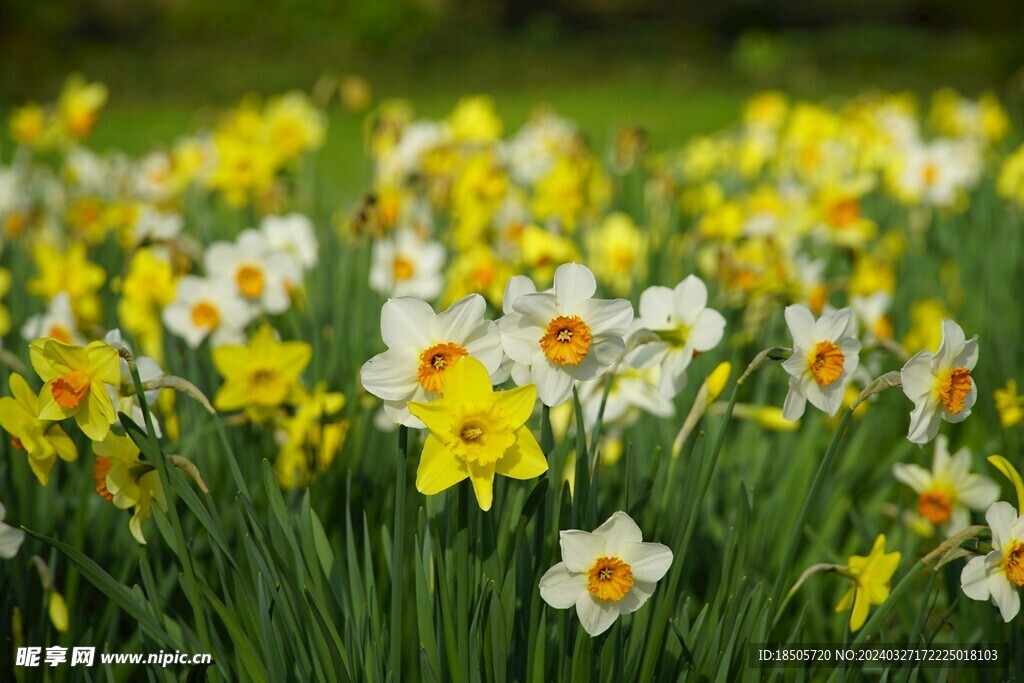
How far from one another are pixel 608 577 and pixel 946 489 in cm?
71

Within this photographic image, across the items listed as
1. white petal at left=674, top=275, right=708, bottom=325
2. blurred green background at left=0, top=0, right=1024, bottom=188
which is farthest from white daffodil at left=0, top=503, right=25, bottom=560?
blurred green background at left=0, top=0, right=1024, bottom=188

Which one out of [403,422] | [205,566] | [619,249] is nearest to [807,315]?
[403,422]

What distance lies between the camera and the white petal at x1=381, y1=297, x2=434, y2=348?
1.05 metres

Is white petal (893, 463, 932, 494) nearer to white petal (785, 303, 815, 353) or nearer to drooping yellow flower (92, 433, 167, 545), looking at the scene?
white petal (785, 303, 815, 353)

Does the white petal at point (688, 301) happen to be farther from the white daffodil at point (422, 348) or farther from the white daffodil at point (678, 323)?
the white daffodil at point (422, 348)

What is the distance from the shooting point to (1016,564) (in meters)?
1.09

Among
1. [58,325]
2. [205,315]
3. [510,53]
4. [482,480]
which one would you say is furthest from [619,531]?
[510,53]

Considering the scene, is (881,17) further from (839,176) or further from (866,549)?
(866,549)

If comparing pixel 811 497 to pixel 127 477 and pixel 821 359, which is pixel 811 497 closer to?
pixel 821 359

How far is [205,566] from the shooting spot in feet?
5.35

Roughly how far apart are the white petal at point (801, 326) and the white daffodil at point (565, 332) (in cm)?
23

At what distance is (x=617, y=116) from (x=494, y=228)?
15.5 feet

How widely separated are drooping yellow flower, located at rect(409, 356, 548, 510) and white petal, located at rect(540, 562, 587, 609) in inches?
4.7

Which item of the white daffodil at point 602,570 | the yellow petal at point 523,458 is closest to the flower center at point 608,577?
the white daffodil at point 602,570
